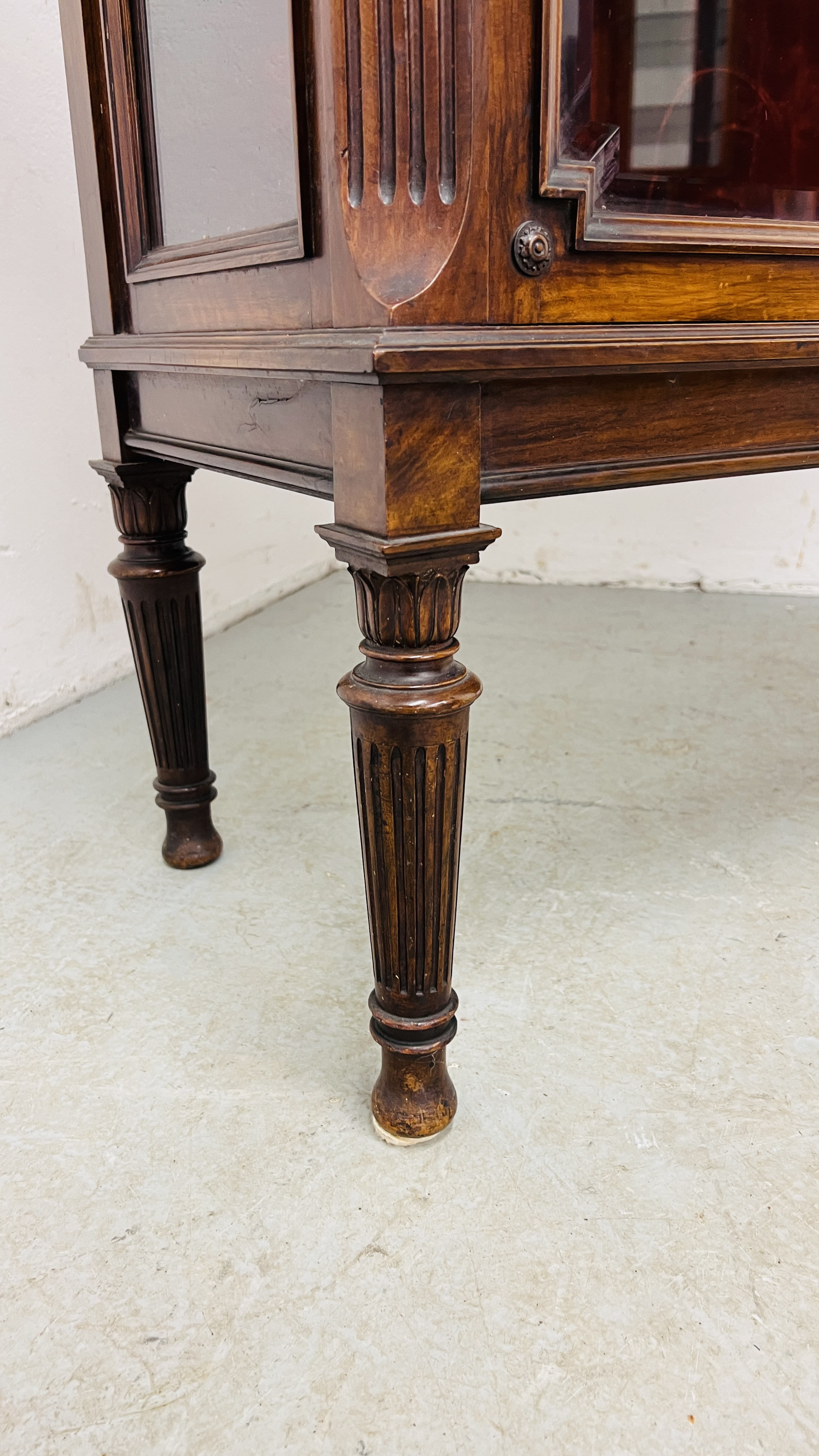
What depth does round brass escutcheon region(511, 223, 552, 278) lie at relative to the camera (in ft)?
2.37

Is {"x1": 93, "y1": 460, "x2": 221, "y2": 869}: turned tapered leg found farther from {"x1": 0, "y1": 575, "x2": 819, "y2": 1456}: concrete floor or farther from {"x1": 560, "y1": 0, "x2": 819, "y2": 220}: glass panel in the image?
{"x1": 560, "y1": 0, "x2": 819, "y2": 220}: glass panel

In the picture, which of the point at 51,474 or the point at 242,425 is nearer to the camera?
the point at 242,425

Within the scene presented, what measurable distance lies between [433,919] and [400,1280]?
28 cm

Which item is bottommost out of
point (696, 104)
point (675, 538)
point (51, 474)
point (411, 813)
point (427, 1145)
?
point (427, 1145)

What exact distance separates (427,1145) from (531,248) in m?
0.77

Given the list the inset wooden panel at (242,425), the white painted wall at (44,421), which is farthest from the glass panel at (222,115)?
the white painted wall at (44,421)

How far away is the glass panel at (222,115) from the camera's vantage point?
0.80m

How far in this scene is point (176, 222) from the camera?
1033mm

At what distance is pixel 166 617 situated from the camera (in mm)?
1308

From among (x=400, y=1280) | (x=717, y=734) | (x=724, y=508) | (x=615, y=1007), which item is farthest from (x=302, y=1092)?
(x=724, y=508)

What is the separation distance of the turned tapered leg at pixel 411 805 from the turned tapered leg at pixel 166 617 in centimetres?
53

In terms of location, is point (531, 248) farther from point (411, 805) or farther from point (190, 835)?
point (190, 835)

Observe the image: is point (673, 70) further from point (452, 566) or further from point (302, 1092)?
point (302, 1092)

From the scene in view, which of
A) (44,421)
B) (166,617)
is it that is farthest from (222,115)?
(44,421)
